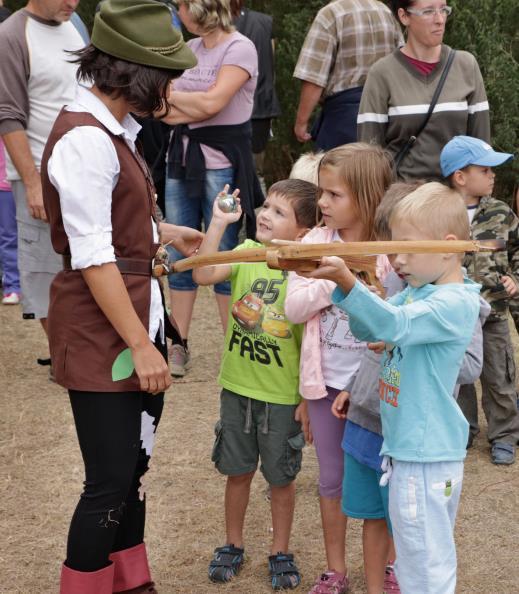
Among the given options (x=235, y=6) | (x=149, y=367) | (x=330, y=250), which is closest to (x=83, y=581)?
(x=149, y=367)

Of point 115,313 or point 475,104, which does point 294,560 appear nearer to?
point 115,313

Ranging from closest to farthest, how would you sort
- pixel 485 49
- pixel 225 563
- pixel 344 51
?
pixel 225 563 < pixel 344 51 < pixel 485 49

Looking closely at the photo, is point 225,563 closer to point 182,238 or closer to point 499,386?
point 182,238

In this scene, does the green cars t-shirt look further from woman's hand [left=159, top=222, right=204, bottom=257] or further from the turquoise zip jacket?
the turquoise zip jacket

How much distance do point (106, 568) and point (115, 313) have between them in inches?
30.0

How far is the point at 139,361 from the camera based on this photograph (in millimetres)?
2695

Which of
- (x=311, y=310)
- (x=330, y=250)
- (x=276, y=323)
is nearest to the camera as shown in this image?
(x=330, y=250)

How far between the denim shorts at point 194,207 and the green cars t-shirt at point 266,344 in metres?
2.11

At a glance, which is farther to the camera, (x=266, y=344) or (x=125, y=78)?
(x=266, y=344)

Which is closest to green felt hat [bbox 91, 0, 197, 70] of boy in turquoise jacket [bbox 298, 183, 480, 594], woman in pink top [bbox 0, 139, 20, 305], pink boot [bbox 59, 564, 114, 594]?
boy in turquoise jacket [bbox 298, 183, 480, 594]

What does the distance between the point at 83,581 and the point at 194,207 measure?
308cm

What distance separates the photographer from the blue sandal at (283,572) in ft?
11.4

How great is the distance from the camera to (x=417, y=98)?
455 centimetres

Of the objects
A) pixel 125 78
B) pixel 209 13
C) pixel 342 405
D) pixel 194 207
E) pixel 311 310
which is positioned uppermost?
pixel 125 78
